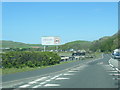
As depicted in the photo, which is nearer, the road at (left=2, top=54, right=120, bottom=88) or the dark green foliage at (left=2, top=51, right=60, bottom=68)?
the road at (left=2, top=54, right=120, bottom=88)

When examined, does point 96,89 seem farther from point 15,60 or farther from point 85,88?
point 15,60

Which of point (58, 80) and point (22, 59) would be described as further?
point (22, 59)

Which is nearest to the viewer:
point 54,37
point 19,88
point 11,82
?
point 19,88

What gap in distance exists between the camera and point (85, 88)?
13078mm

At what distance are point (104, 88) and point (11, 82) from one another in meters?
5.09

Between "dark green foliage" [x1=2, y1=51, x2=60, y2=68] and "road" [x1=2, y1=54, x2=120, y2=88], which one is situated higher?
"dark green foliage" [x1=2, y1=51, x2=60, y2=68]

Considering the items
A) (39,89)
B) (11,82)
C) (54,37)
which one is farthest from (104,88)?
(54,37)

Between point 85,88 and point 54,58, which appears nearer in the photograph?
point 85,88

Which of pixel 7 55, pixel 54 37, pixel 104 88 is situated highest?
pixel 54 37

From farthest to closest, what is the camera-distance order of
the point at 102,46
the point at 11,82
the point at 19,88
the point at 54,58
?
the point at 102,46 → the point at 54,58 → the point at 11,82 → the point at 19,88

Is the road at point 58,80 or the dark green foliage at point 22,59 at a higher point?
the dark green foliage at point 22,59

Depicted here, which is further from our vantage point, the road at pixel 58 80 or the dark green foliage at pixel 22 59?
the dark green foliage at pixel 22 59

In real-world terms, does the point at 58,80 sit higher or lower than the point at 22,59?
lower

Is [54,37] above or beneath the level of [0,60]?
above
